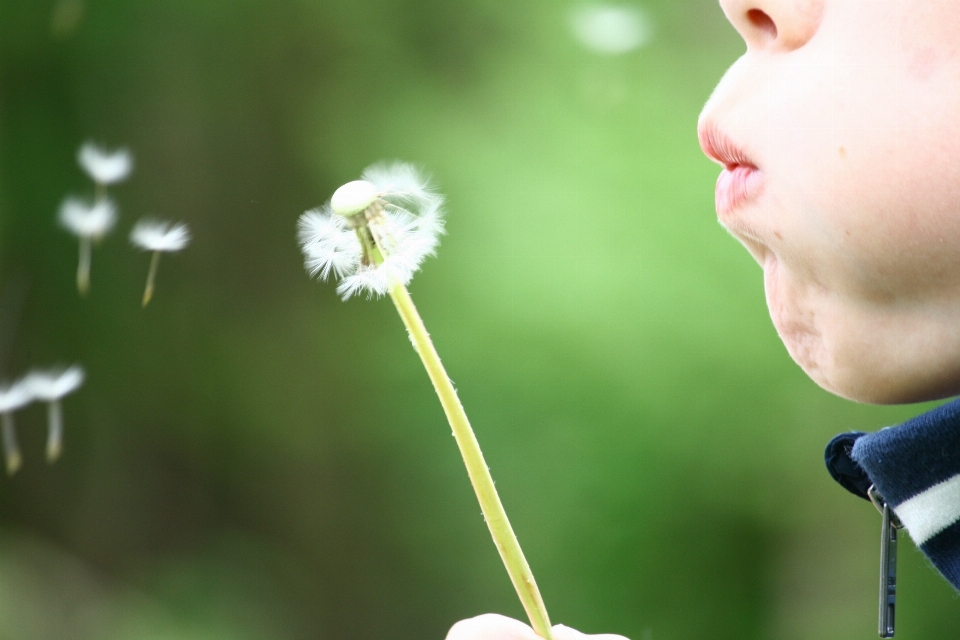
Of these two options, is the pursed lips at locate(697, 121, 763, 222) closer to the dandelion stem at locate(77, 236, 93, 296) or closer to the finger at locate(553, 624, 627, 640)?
the finger at locate(553, 624, 627, 640)

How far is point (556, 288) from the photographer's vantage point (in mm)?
693

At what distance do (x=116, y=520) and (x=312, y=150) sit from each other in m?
0.30

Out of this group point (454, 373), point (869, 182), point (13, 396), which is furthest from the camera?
point (454, 373)

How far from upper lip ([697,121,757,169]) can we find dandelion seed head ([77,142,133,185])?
1.52 ft

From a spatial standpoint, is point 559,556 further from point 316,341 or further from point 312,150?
point 312,150

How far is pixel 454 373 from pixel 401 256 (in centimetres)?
41

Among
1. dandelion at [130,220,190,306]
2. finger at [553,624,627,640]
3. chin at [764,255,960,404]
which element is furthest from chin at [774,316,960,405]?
dandelion at [130,220,190,306]

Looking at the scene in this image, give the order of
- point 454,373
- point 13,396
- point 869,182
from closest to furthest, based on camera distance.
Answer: point 869,182 < point 13,396 < point 454,373

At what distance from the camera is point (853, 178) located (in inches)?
8.0

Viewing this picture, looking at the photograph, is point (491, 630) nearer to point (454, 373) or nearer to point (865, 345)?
point (865, 345)

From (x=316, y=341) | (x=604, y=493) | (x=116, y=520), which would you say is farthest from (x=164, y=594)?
(x=604, y=493)

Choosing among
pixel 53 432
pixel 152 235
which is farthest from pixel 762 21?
pixel 53 432

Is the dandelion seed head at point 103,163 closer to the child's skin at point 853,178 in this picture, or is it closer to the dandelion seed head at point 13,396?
the dandelion seed head at point 13,396

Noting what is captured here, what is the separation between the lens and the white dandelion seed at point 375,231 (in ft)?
0.83
